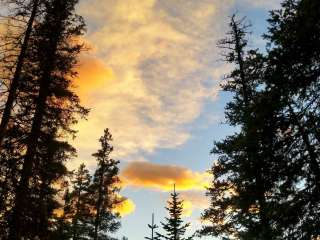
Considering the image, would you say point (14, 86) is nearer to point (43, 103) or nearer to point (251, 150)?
point (43, 103)

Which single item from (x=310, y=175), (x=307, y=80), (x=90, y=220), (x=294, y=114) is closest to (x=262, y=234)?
(x=310, y=175)

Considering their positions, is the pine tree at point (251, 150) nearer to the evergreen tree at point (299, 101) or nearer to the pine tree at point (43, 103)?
the evergreen tree at point (299, 101)

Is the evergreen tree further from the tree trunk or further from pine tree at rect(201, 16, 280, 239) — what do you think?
the tree trunk

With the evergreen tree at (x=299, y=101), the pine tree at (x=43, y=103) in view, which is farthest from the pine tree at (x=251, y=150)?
the pine tree at (x=43, y=103)

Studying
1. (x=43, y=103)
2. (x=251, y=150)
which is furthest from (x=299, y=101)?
(x=43, y=103)

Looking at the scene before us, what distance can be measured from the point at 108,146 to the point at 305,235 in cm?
2383

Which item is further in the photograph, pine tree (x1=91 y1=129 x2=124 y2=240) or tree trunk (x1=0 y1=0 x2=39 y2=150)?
pine tree (x1=91 y1=129 x2=124 y2=240)

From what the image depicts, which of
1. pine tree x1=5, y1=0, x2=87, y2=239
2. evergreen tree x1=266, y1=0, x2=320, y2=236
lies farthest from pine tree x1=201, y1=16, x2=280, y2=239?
pine tree x1=5, y1=0, x2=87, y2=239

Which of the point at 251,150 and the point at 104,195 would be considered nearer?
the point at 251,150

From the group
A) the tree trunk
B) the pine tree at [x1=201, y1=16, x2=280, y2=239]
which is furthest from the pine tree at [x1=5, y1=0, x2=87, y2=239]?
the pine tree at [x1=201, y1=16, x2=280, y2=239]

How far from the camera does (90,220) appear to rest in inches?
1291

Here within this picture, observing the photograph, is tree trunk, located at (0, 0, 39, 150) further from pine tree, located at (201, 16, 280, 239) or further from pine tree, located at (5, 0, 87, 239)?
pine tree, located at (201, 16, 280, 239)

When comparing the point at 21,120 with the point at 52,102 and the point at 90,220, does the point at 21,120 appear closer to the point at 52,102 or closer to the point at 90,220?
the point at 52,102

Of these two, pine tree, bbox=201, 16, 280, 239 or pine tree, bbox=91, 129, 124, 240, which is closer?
pine tree, bbox=201, 16, 280, 239
